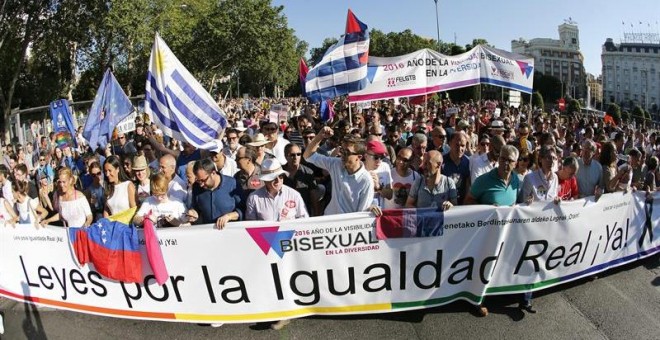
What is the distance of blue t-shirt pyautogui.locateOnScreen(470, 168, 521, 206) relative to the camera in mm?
4793

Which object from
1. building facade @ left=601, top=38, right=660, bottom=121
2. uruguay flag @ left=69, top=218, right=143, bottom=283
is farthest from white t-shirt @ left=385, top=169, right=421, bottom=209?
building facade @ left=601, top=38, right=660, bottom=121

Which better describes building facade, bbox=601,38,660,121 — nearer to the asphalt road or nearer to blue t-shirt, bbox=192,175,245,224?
the asphalt road

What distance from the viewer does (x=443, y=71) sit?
10047 millimetres

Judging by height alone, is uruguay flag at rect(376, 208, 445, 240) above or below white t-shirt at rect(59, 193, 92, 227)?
below

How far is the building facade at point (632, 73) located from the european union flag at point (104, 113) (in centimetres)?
16743

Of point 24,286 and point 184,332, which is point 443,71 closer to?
point 184,332

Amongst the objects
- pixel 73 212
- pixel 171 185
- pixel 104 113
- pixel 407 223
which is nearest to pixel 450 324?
pixel 407 223

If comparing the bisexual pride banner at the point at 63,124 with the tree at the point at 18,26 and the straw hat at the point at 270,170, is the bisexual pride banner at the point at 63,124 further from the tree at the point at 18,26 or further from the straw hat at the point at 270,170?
the tree at the point at 18,26

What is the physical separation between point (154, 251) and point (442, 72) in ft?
23.9

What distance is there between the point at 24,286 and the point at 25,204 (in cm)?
133

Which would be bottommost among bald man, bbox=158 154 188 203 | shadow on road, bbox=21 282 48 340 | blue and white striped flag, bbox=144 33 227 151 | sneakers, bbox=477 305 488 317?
sneakers, bbox=477 305 488 317

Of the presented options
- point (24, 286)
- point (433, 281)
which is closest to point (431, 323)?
point (433, 281)

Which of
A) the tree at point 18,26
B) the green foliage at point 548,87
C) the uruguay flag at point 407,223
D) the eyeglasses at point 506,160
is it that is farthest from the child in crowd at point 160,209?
the green foliage at point 548,87

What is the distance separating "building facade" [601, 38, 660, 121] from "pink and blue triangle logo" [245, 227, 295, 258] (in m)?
169
